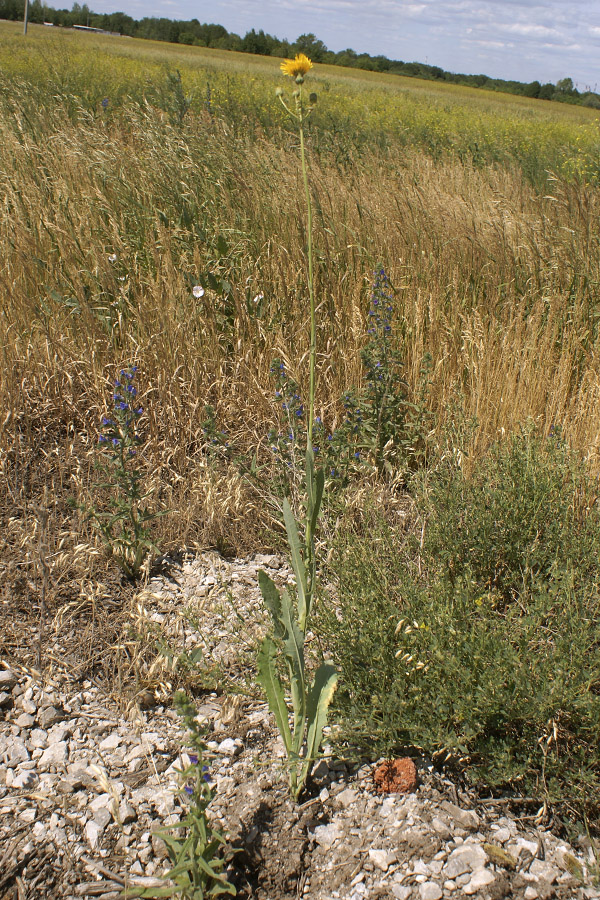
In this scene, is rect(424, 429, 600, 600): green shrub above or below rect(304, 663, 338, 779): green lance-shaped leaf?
above

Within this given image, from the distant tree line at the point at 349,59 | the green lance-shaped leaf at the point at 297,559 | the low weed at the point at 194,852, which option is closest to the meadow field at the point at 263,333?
the green lance-shaped leaf at the point at 297,559

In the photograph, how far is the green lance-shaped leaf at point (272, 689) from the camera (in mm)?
1676

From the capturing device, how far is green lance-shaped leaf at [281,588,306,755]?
1640mm

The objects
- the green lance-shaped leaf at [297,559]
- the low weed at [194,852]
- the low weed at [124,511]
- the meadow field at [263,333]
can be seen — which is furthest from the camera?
the meadow field at [263,333]

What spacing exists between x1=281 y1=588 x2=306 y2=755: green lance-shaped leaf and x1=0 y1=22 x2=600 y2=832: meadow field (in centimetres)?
36

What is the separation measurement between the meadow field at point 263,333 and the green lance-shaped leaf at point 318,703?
0.36 meters

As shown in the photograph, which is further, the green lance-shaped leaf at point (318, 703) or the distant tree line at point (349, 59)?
the distant tree line at point (349, 59)

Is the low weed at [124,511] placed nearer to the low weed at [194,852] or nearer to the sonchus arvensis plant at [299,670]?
the sonchus arvensis plant at [299,670]

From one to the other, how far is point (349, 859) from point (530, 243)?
3.58 m

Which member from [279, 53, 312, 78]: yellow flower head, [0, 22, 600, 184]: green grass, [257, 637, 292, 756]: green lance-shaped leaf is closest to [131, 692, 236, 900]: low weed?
[257, 637, 292, 756]: green lance-shaped leaf

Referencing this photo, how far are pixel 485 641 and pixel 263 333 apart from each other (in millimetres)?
2159

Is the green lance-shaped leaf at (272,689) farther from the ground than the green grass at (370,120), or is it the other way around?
the green grass at (370,120)

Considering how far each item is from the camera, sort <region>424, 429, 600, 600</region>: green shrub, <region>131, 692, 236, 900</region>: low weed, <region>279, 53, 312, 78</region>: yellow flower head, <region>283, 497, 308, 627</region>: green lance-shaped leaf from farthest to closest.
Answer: <region>424, 429, 600, 600</region>: green shrub, <region>283, 497, 308, 627</region>: green lance-shaped leaf, <region>279, 53, 312, 78</region>: yellow flower head, <region>131, 692, 236, 900</region>: low weed

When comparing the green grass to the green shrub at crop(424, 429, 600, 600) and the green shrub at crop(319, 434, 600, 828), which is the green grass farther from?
the green shrub at crop(319, 434, 600, 828)
